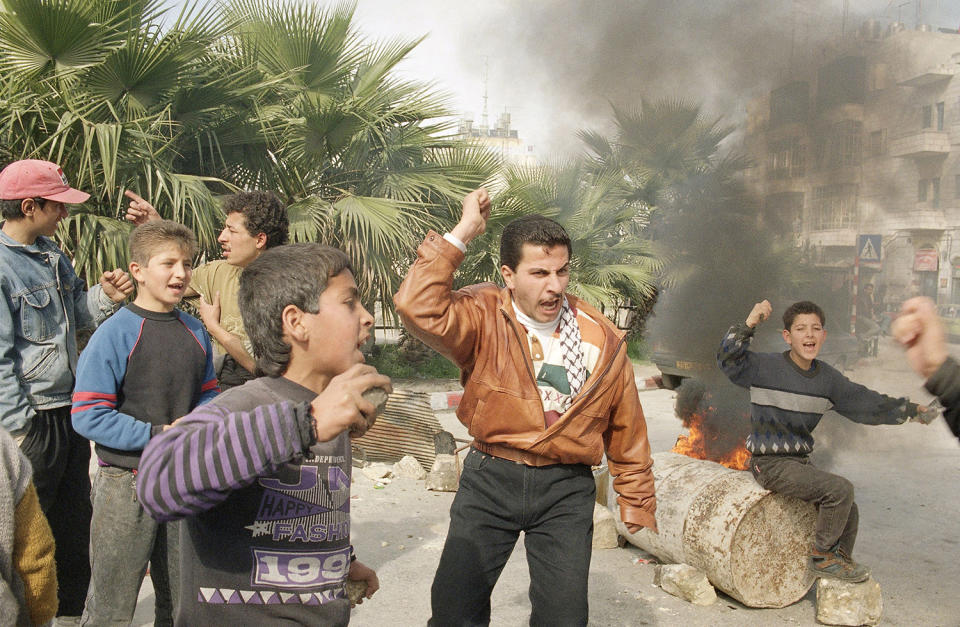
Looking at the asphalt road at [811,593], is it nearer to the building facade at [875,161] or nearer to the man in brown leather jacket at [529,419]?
the building facade at [875,161]

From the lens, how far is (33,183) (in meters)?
2.82

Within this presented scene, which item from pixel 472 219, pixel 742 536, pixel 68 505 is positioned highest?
pixel 472 219

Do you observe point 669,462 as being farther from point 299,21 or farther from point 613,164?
point 613,164

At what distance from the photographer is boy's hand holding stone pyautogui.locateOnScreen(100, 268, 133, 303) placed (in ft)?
9.62

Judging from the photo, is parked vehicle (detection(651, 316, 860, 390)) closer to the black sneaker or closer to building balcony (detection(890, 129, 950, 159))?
building balcony (detection(890, 129, 950, 159))

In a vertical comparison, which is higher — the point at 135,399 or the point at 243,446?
the point at 243,446

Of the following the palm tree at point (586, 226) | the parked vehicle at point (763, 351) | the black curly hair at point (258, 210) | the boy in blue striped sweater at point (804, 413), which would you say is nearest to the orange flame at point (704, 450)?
the boy in blue striped sweater at point (804, 413)

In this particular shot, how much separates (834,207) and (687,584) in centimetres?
365

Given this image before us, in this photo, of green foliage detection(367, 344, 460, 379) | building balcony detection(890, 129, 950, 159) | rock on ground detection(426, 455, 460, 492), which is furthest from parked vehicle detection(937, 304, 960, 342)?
green foliage detection(367, 344, 460, 379)

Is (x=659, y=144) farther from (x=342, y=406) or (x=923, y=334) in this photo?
(x=342, y=406)

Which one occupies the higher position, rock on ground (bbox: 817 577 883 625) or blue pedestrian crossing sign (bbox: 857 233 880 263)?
blue pedestrian crossing sign (bbox: 857 233 880 263)

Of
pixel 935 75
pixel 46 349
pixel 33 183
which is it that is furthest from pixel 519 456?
pixel 935 75

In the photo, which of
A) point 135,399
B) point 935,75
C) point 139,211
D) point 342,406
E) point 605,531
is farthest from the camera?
point 935,75

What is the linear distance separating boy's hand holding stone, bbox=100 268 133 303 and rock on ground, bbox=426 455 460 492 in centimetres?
340
